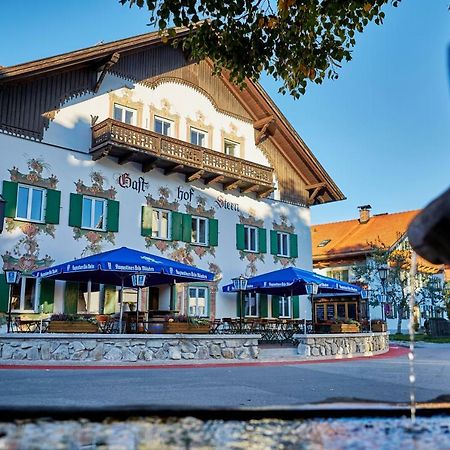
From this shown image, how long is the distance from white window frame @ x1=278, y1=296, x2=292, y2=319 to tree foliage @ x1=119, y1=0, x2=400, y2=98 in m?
16.6

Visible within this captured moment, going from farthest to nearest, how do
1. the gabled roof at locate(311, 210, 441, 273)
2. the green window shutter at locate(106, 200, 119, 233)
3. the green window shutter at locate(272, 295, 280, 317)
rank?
the gabled roof at locate(311, 210, 441, 273)
the green window shutter at locate(272, 295, 280, 317)
the green window shutter at locate(106, 200, 119, 233)

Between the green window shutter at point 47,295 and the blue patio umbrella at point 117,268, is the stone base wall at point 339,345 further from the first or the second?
the green window shutter at point 47,295

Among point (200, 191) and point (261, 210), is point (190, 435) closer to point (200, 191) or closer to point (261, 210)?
point (200, 191)

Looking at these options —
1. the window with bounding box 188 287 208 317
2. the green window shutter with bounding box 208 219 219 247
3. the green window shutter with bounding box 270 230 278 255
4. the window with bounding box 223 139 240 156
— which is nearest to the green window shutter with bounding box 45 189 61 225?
the window with bounding box 188 287 208 317

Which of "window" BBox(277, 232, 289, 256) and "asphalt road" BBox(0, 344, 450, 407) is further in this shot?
"window" BBox(277, 232, 289, 256)

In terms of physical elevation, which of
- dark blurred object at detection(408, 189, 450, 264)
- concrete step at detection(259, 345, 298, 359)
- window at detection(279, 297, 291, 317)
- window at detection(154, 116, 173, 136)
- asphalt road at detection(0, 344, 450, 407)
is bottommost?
asphalt road at detection(0, 344, 450, 407)

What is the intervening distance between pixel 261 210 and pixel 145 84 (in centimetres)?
735

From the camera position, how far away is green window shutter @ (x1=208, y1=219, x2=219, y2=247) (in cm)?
2261

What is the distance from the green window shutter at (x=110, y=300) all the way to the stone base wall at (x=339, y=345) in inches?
239

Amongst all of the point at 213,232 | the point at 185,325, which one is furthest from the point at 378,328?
the point at 185,325

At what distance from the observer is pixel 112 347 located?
14.2 m

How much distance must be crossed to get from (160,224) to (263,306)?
6119 millimetres

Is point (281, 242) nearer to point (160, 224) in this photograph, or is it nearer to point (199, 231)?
point (199, 231)

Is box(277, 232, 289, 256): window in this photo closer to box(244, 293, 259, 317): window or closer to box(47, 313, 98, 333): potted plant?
box(244, 293, 259, 317): window
